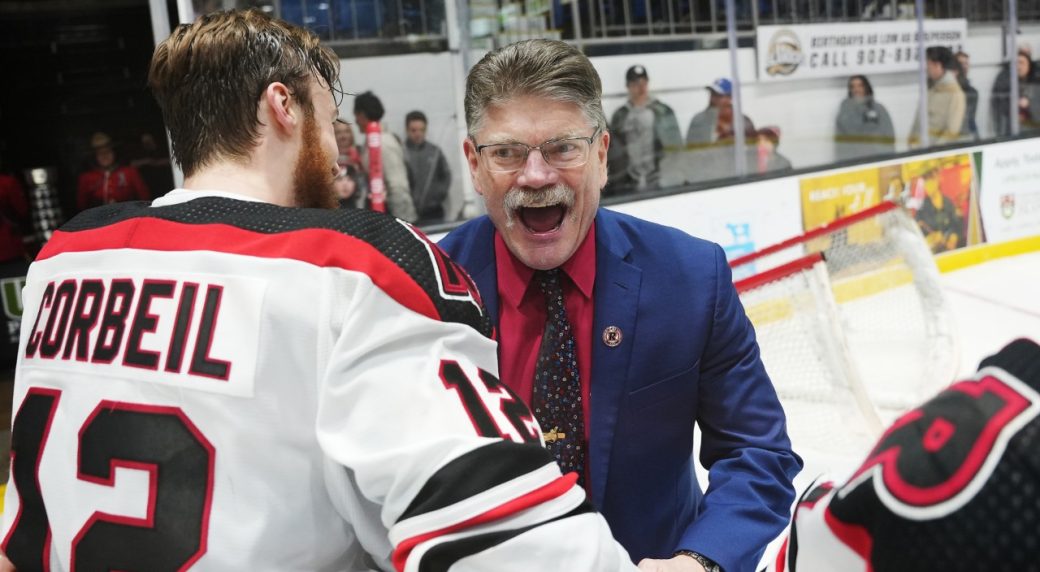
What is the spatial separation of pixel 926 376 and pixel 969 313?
6.85 ft

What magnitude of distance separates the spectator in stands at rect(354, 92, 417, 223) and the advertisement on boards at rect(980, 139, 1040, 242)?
3.91 m

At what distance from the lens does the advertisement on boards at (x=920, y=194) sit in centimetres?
533

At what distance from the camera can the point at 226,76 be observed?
96cm

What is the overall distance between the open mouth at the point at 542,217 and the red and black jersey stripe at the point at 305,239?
447 mm

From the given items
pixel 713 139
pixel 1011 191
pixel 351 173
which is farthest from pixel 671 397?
pixel 1011 191

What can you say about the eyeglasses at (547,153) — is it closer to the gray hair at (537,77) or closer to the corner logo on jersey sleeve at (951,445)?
the gray hair at (537,77)

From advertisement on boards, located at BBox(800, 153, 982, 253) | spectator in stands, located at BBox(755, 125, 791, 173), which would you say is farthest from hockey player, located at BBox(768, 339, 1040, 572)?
spectator in stands, located at BBox(755, 125, 791, 173)

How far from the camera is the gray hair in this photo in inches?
48.1

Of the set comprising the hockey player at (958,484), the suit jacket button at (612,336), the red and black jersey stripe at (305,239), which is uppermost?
the red and black jersey stripe at (305,239)

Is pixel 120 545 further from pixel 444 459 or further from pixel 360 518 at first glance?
pixel 444 459

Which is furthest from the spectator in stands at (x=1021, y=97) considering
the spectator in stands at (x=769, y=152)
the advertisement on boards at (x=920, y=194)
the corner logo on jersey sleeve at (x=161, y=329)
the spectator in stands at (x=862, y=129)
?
the corner logo on jersey sleeve at (x=161, y=329)

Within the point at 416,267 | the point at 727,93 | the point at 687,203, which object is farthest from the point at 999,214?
the point at 416,267

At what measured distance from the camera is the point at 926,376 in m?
3.02

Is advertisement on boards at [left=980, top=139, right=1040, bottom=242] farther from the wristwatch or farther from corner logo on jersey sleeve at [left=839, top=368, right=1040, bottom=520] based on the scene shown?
corner logo on jersey sleeve at [left=839, top=368, right=1040, bottom=520]
